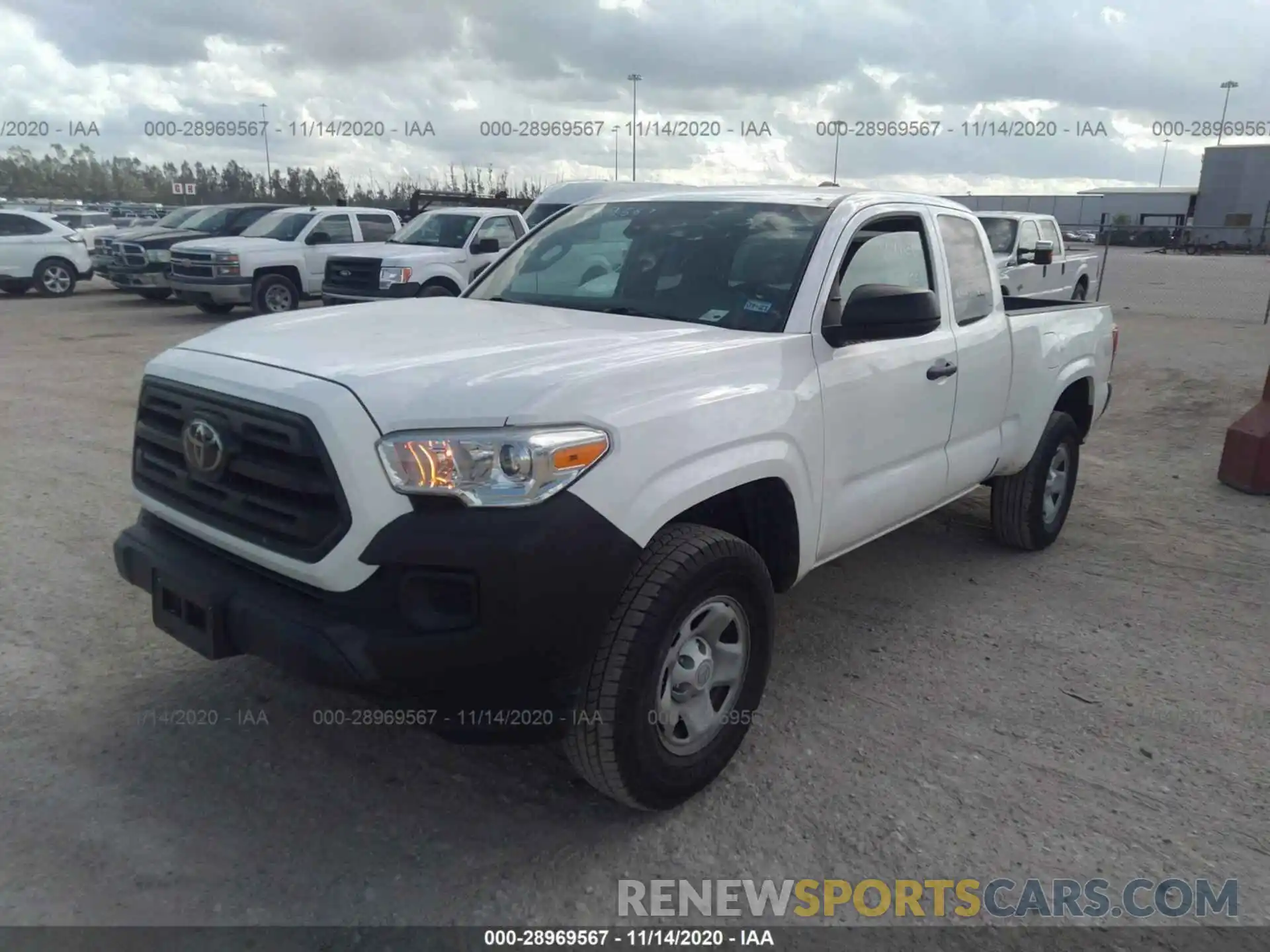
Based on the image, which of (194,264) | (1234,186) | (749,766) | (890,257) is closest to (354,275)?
(194,264)

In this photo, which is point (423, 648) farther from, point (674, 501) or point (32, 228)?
point (32, 228)

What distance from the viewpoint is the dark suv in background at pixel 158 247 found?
16984 millimetres

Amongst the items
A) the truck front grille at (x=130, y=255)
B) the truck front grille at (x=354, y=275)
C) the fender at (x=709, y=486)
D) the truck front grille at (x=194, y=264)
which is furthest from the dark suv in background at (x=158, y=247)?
the fender at (x=709, y=486)

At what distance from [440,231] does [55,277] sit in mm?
10319

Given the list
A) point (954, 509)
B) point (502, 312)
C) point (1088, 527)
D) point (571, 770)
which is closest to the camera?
point (571, 770)

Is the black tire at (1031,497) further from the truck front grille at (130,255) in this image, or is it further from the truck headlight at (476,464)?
the truck front grille at (130,255)

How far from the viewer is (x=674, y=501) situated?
8.89 feet

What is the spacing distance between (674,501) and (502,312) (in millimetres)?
1414

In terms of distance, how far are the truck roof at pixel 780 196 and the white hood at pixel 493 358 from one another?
2.80ft

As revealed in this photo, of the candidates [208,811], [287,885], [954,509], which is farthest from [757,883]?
[954,509]

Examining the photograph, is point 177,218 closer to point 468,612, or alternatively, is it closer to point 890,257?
point 890,257

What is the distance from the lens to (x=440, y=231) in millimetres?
14148

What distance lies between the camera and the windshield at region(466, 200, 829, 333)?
355 cm

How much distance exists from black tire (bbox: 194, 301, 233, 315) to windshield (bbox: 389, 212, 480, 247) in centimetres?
336
